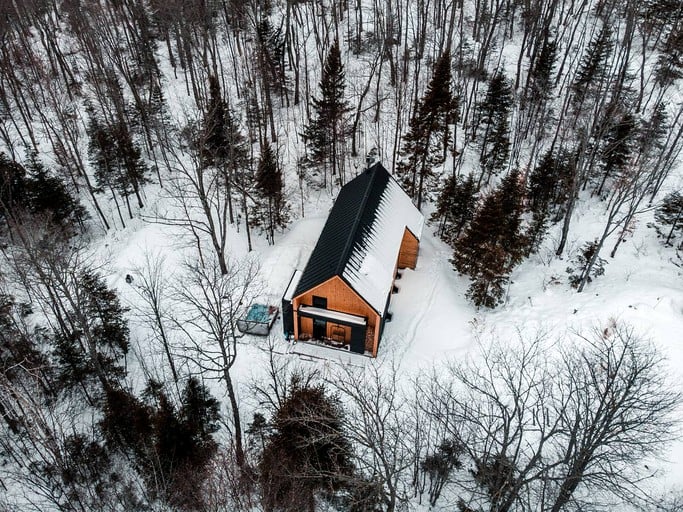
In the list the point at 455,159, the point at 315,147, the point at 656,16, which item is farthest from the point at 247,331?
the point at 656,16

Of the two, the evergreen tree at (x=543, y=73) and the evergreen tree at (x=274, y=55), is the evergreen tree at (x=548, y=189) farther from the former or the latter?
the evergreen tree at (x=274, y=55)

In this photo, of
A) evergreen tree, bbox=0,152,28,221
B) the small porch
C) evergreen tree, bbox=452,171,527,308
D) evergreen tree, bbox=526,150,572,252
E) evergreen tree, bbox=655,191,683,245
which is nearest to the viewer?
the small porch

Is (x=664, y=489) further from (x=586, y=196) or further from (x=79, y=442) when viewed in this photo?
(x=79, y=442)

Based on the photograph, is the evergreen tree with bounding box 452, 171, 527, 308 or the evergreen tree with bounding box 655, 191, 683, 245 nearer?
the evergreen tree with bounding box 452, 171, 527, 308

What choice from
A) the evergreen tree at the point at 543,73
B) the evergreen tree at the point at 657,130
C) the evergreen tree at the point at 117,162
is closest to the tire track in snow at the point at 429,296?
the evergreen tree at the point at 657,130

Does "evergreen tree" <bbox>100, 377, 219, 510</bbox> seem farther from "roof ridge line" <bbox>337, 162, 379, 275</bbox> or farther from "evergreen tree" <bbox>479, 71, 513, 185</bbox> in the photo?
"evergreen tree" <bbox>479, 71, 513, 185</bbox>

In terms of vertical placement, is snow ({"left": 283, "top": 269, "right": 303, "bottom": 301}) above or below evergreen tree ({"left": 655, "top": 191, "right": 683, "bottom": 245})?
below

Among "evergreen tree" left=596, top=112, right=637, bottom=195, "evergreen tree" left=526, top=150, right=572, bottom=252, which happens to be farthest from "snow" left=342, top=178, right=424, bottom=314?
"evergreen tree" left=596, top=112, right=637, bottom=195
